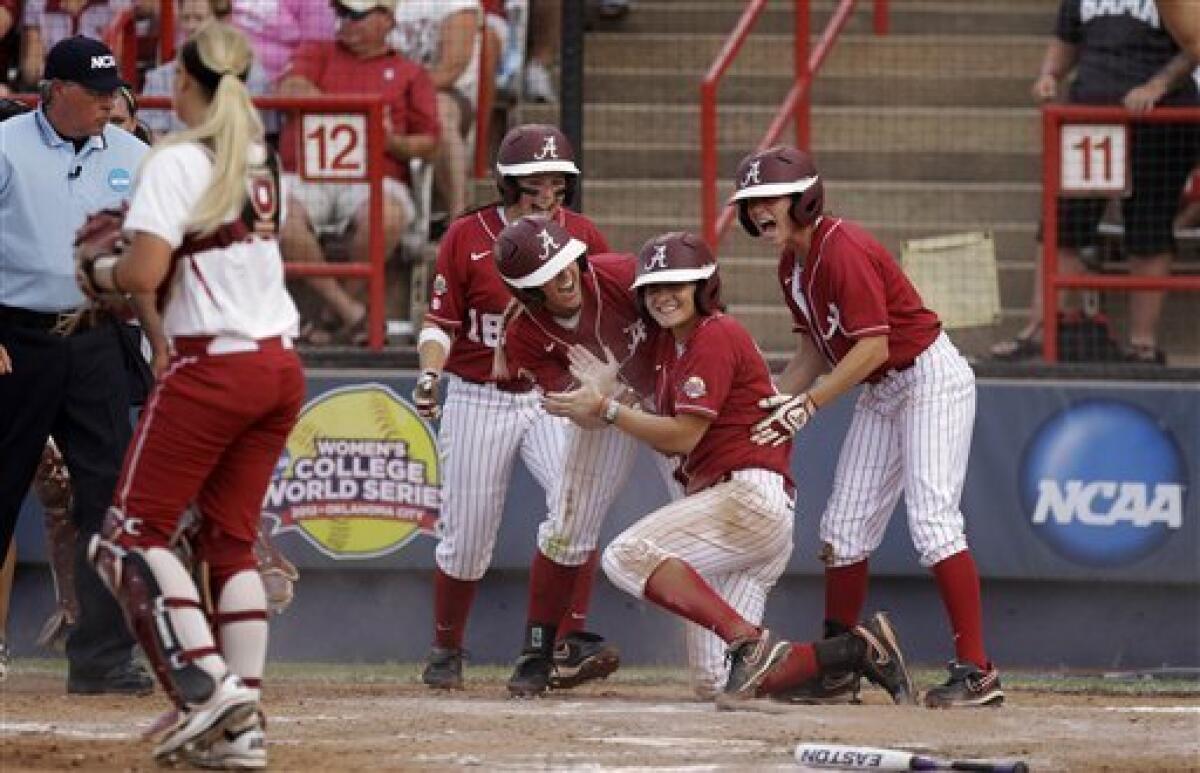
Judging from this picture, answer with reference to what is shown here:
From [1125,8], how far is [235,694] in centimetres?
618

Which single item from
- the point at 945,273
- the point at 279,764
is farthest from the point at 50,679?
the point at 945,273

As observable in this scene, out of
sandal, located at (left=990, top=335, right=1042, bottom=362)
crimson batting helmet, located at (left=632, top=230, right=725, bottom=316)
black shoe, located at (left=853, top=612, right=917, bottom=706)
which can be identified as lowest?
black shoe, located at (left=853, top=612, right=917, bottom=706)

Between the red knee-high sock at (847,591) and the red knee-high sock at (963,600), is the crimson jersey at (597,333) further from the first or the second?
the red knee-high sock at (963,600)

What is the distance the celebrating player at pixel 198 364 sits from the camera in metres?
7.30

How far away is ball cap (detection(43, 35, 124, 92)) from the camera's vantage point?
29.2 feet

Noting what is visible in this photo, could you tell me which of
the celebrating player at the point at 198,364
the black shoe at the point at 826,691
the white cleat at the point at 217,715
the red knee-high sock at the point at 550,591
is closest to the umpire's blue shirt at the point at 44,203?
the celebrating player at the point at 198,364

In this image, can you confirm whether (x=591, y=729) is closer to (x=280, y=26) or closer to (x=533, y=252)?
(x=533, y=252)

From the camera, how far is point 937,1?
1426cm

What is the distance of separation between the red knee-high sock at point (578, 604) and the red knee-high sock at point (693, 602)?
0.84 m

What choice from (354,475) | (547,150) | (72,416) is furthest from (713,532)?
(354,475)

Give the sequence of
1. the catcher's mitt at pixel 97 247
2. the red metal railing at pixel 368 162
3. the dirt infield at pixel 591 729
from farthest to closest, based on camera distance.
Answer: the red metal railing at pixel 368 162, the dirt infield at pixel 591 729, the catcher's mitt at pixel 97 247

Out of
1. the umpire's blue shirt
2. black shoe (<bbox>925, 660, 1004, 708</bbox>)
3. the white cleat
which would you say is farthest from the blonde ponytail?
black shoe (<bbox>925, 660, 1004, 708</bbox>)

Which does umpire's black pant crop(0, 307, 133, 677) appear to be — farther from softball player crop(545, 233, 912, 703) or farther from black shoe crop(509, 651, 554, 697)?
softball player crop(545, 233, 912, 703)

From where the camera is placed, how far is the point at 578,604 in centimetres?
989
